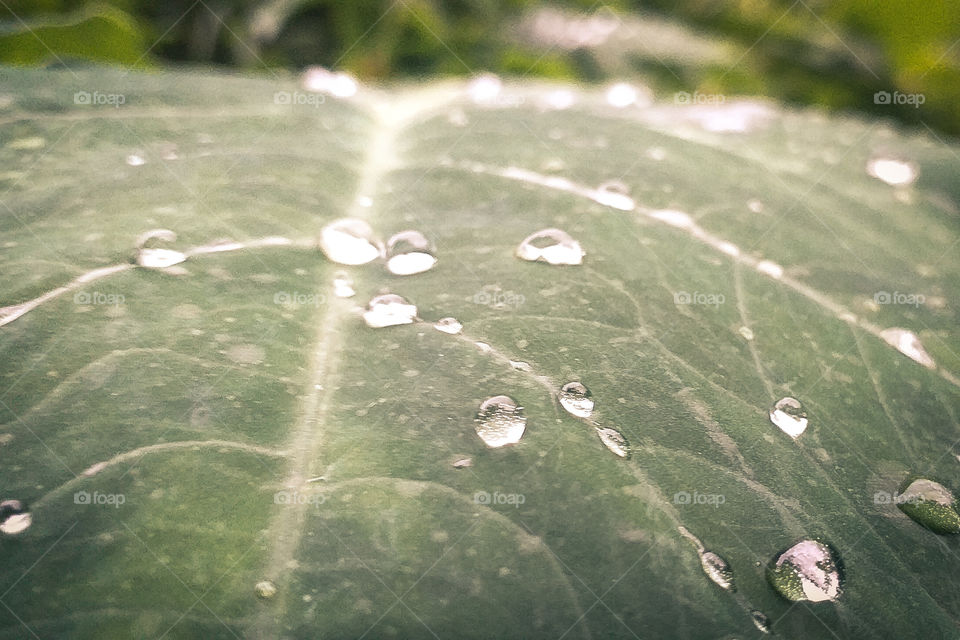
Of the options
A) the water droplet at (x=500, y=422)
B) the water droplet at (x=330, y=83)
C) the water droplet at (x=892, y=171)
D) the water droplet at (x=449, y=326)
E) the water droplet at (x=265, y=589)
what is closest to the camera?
the water droplet at (x=265, y=589)

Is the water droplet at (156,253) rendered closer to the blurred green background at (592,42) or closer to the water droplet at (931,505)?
the water droplet at (931,505)

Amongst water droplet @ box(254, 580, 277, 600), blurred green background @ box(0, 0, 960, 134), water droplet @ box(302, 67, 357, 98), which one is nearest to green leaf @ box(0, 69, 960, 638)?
water droplet @ box(254, 580, 277, 600)

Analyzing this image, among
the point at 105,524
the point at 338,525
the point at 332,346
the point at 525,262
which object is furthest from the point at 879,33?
the point at 105,524

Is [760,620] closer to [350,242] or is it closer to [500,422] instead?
[500,422]

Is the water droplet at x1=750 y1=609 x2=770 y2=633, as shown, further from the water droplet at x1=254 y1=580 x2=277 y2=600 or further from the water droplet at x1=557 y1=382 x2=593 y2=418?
the water droplet at x1=254 y1=580 x2=277 y2=600

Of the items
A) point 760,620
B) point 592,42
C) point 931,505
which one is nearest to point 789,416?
point 931,505

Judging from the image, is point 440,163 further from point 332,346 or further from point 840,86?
Answer: point 840,86

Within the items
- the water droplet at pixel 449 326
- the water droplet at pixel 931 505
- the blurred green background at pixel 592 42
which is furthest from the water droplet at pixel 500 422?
the blurred green background at pixel 592 42
